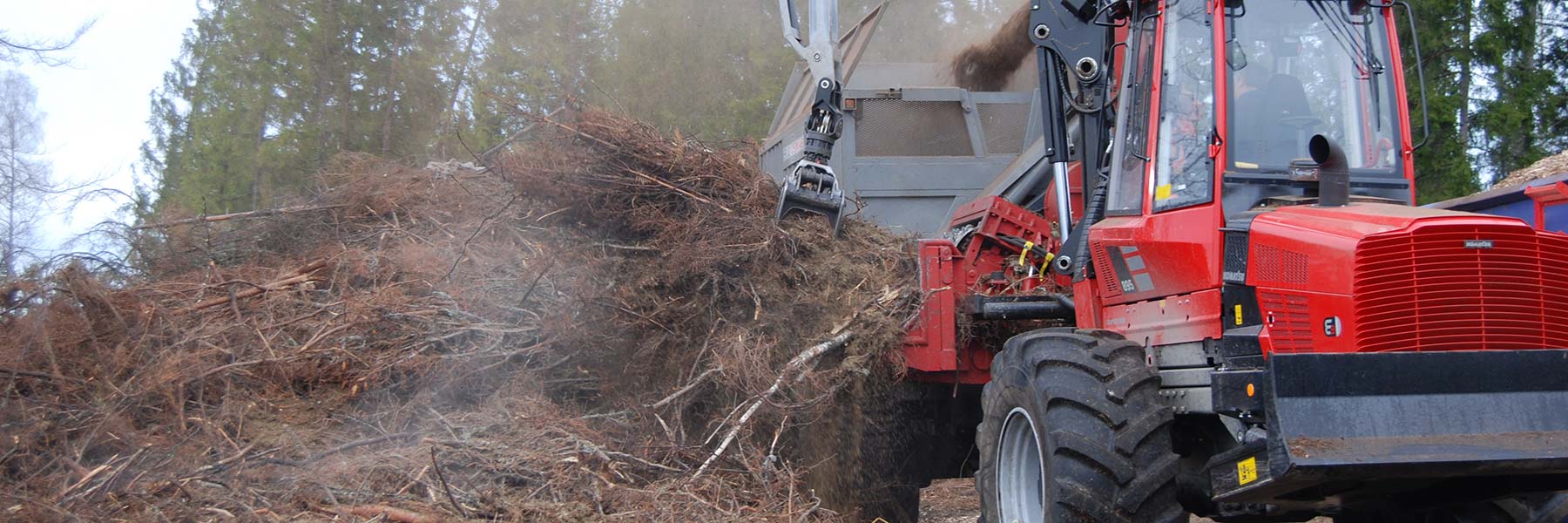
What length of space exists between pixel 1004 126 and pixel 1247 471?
18.6 ft

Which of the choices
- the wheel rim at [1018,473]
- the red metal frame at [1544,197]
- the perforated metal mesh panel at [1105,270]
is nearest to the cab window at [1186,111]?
the perforated metal mesh panel at [1105,270]

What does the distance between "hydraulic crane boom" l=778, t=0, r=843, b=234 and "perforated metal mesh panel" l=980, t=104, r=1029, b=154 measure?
6.78ft

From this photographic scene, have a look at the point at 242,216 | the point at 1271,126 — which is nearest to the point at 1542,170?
the point at 1271,126

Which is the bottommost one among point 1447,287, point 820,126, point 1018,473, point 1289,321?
point 1018,473

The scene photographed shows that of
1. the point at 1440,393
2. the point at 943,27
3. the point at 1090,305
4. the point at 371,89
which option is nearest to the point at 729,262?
the point at 1090,305

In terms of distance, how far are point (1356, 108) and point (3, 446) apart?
5866 millimetres

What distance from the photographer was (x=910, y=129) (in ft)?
30.6

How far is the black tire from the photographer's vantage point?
14.5ft

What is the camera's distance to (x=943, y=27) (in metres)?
15.7

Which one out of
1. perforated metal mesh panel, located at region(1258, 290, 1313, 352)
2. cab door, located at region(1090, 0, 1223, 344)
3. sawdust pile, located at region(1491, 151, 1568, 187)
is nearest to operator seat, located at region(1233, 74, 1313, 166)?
cab door, located at region(1090, 0, 1223, 344)

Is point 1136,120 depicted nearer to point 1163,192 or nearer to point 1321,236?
point 1163,192

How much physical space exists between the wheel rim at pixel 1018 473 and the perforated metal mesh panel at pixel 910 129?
4230mm

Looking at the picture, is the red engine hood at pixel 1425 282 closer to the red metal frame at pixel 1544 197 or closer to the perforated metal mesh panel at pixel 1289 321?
the perforated metal mesh panel at pixel 1289 321

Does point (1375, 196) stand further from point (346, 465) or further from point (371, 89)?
point (371, 89)
